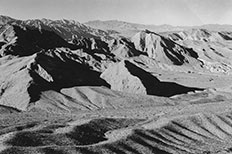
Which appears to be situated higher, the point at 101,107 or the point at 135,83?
the point at 135,83

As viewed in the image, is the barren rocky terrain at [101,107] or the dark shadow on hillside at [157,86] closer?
the barren rocky terrain at [101,107]

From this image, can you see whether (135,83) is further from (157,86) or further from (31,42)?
(31,42)

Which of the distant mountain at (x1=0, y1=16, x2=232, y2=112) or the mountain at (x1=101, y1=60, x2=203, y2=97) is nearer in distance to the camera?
the distant mountain at (x1=0, y1=16, x2=232, y2=112)

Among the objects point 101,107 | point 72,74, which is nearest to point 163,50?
point 72,74

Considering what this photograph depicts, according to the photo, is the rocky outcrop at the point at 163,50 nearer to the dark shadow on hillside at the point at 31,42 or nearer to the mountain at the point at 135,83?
the dark shadow on hillside at the point at 31,42

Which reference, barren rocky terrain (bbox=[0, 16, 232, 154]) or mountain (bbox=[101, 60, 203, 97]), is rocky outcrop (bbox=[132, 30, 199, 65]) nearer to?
barren rocky terrain (bbox=[0, 16, 232, 154])

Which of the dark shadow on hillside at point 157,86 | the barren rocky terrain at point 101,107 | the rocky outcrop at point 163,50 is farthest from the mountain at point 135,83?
the rocky outcrop at point 163,50

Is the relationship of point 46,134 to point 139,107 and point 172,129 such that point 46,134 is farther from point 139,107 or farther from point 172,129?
point 139,107

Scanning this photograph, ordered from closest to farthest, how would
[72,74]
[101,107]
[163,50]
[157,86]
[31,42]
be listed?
1. [101,107]
2. [157,86]
3. [72,74]
4. [31,42]
5. [163,50]

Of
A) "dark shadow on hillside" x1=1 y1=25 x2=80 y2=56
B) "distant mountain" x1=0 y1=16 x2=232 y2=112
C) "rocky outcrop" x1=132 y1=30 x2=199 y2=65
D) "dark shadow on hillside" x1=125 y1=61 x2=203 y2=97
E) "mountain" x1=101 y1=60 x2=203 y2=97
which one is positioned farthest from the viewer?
"rocky outcrop" x1=132 y1=30 x2=199 y2=65

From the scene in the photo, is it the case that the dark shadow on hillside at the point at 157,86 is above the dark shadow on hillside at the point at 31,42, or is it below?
below

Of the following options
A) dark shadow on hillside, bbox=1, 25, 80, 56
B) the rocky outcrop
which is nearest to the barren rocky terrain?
dark shadow on hillside, bbox=1, 25, 80, 56

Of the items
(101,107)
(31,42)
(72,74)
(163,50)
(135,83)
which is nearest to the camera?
(101,107)

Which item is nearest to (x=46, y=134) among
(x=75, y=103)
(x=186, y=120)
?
(x=186, y=120)
